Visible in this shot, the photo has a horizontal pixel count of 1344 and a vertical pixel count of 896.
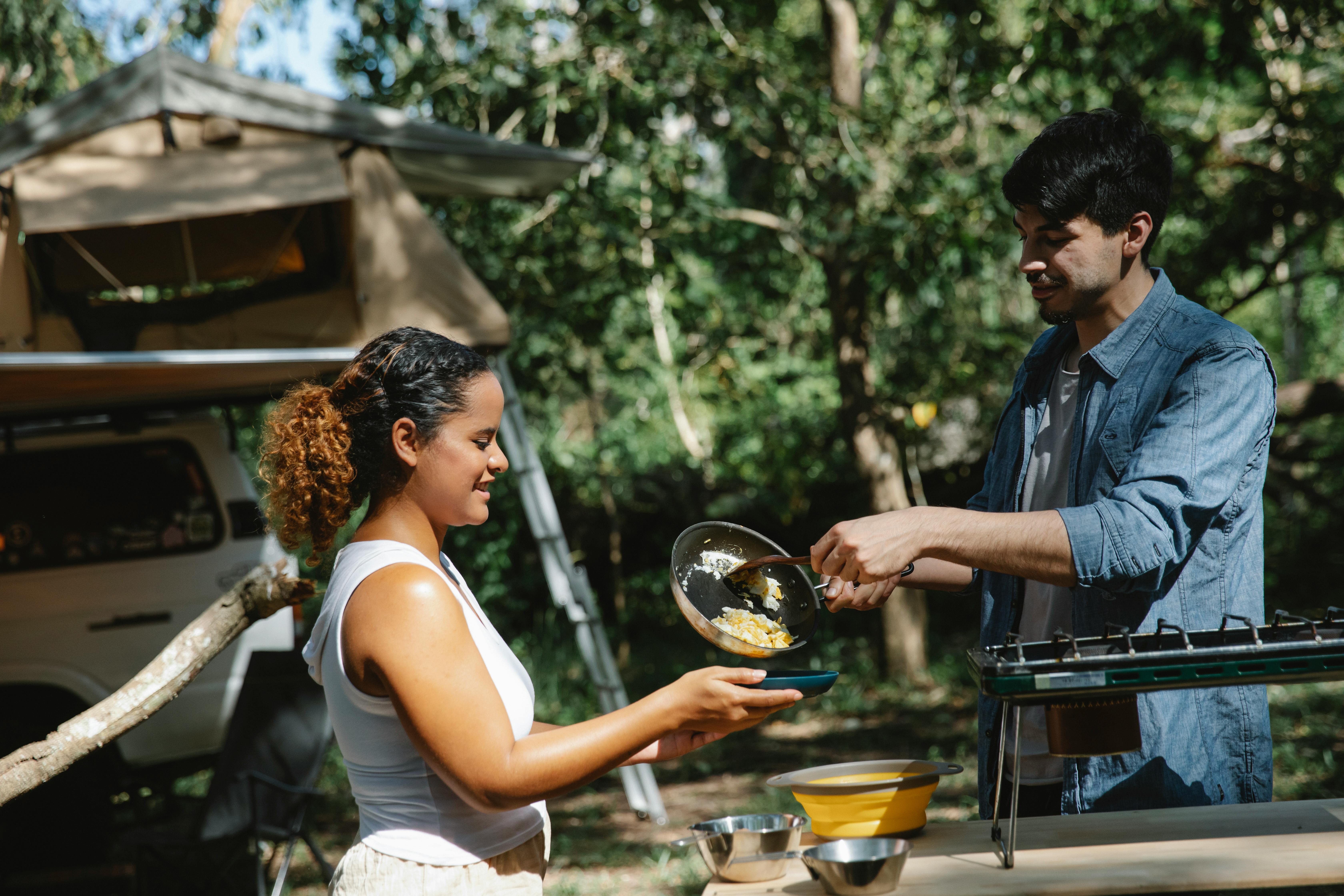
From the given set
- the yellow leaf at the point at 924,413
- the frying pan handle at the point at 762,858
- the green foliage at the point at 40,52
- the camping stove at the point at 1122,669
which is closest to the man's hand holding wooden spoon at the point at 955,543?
the camping stove at the point at 1122,669

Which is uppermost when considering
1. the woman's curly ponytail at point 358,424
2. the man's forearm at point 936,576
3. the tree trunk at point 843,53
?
the tree trunk at point 843,53

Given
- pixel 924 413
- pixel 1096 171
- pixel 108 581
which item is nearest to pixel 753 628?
pixel 1096 171

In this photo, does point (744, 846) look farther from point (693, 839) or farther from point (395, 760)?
point (395, 760)

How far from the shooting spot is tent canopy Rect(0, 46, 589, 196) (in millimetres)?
4941

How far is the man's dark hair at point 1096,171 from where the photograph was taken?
197 cm

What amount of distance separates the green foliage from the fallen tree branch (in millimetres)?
7725

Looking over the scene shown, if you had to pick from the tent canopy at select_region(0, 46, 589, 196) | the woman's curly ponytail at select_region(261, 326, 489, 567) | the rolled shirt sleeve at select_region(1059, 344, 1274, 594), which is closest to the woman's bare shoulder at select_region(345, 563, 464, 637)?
the woman's curly ponytail at select_region(261, 326, 489, 567)

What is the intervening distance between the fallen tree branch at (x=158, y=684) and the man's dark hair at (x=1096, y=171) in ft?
6.44

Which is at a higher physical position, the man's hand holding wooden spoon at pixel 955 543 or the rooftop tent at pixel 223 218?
the rooftop tent at pixel 223 218

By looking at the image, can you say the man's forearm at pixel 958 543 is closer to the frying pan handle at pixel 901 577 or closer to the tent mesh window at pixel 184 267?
the frying pan handle at pixel 901 577

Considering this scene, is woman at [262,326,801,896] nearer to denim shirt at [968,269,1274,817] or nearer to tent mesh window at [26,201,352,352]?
denim shirt at [968,269,1274,817]

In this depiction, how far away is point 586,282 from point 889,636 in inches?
136

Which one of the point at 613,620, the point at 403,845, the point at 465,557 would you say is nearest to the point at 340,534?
the point at 465,557

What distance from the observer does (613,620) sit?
1077cm
